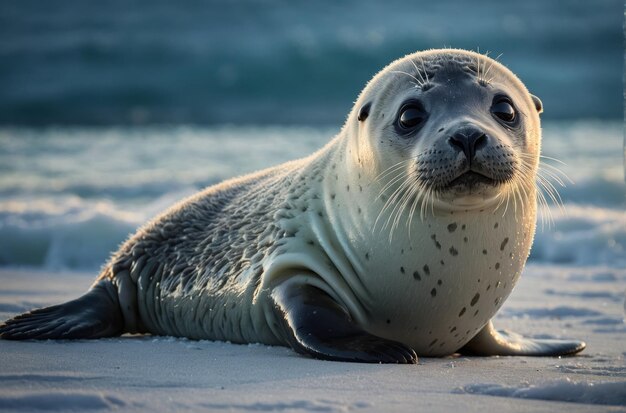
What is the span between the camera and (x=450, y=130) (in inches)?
158

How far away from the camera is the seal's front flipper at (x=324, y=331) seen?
4.00m

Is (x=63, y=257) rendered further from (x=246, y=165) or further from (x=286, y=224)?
(x=246, y=165)

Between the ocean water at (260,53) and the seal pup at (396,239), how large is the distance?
54.2ft

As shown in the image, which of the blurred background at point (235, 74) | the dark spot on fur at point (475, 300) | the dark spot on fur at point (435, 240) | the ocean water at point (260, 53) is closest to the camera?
the dark spot on fur at point (435, 240)

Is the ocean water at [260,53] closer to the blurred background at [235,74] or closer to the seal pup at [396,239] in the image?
the blurred background at [235,74]

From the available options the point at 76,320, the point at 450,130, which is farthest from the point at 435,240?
the point at 76,320

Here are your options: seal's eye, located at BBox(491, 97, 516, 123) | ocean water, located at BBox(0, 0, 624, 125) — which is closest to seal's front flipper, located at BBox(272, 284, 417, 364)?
seal's eye, located at BBox(491, 97, 516, 123)

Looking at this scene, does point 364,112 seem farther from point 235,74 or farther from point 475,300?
point 235,74

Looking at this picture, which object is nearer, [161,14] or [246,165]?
[246,165]

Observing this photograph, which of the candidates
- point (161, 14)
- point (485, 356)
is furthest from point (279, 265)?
point (161, 14)

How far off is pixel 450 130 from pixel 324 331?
0.91 meters

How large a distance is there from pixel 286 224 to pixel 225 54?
20.8 metres

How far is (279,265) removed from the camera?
4.55m

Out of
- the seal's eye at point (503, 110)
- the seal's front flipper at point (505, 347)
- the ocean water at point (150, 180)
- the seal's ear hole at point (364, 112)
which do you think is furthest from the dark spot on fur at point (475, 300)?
the ocean water at point (150, 180)
